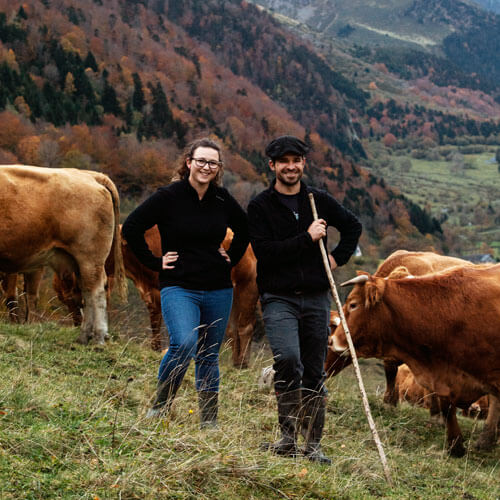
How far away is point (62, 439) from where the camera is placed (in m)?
3.34

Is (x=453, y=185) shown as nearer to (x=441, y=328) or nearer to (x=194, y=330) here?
(x=441, y=328)

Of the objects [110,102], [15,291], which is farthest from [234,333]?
[110,102]

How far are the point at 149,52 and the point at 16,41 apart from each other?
32.5 m

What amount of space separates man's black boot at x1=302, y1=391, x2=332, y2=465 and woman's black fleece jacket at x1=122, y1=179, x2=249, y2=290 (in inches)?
43.4

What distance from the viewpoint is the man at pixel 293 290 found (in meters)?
4.31

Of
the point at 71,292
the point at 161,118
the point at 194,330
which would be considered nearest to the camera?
the point at 194,330

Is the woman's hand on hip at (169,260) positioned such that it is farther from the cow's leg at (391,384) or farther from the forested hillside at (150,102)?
the forested hillside at (150,102)

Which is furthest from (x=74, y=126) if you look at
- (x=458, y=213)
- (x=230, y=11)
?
(x=230, y=11)

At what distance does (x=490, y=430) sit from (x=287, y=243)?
3663 mm

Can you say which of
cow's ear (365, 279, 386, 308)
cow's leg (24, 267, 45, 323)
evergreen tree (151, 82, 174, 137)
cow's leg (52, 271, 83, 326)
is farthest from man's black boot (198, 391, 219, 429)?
evergreen tree (151, 82, 174, 137)

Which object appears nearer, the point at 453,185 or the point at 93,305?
the point at 93,305

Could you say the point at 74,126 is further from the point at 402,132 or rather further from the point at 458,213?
the point at 402,132

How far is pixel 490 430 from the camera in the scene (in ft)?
20.8

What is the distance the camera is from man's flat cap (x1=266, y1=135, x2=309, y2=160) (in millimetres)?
4473
